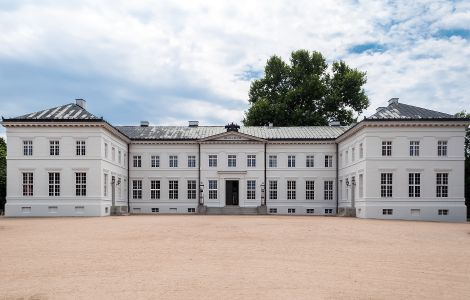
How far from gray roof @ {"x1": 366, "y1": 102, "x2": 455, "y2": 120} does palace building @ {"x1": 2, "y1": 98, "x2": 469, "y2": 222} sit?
92 millimetres

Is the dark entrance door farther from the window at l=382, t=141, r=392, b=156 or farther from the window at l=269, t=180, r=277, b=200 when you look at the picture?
the window at l=382, t=141, r=392, b=156

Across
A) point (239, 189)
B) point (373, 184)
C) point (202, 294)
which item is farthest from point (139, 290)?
point (239, 189)

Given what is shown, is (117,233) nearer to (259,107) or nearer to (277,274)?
(277,274)

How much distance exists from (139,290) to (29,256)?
6414 mm

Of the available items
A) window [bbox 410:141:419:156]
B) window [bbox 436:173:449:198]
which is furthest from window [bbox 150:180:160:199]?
window [bbox 436:173:449:198]

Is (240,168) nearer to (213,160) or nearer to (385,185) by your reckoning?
(213,160)

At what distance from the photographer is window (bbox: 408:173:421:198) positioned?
39938 mm

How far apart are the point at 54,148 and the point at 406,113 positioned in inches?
1136

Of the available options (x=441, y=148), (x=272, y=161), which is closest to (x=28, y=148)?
(x=272, y=161)

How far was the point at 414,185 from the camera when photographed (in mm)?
40062

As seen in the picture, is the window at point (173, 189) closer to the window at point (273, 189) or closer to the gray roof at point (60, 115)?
the window at point (273, 189)

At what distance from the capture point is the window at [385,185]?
4012 cm

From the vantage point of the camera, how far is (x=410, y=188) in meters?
40.1

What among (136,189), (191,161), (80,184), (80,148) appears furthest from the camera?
(191,161)
